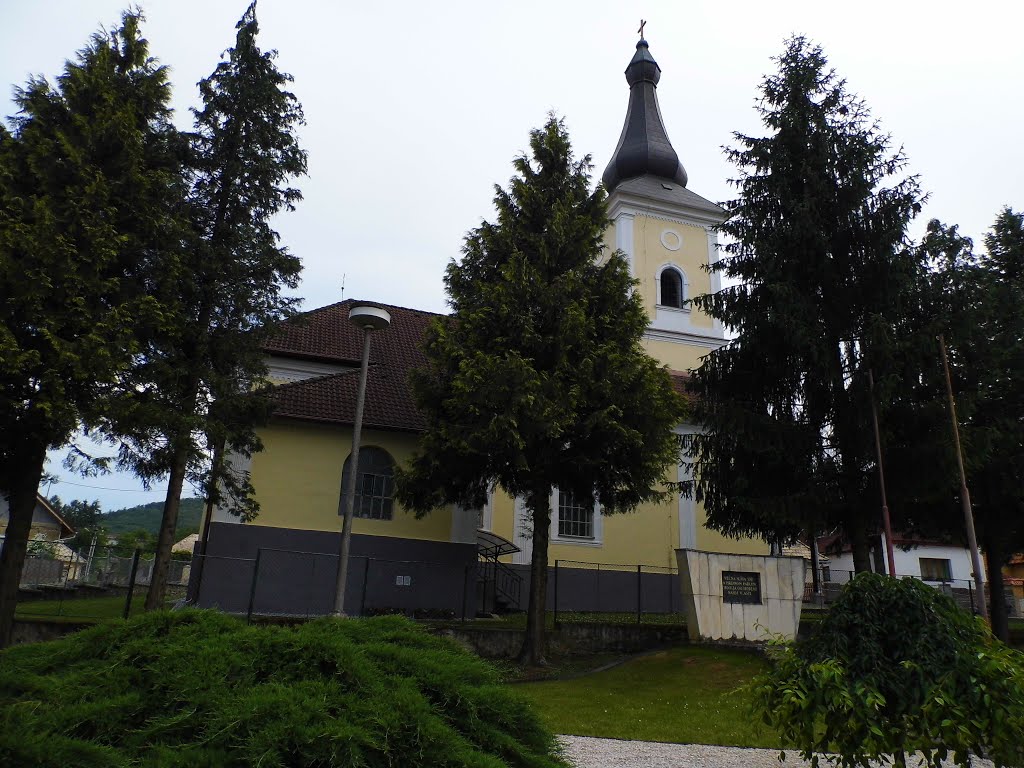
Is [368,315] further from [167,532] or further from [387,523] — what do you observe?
[387,523]

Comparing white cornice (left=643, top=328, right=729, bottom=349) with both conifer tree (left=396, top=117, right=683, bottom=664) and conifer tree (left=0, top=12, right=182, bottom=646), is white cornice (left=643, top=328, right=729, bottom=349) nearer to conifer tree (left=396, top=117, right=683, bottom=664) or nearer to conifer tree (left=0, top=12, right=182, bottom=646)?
conifer tree (left=396, top=117, right=683, bottom=664)

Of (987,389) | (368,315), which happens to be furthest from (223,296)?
(987,389)

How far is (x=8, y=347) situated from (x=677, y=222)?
25.2 m

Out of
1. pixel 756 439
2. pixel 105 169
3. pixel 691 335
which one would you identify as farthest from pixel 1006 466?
pixel 105 169

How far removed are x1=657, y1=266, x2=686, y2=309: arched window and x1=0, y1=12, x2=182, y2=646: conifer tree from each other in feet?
66.1

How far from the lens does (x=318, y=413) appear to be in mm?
19766

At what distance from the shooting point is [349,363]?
75.0ft

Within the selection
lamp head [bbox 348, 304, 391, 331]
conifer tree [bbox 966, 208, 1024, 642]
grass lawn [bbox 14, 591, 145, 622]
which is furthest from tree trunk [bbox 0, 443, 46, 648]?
conifer tree [bbox 966, 208, 1024, 642]

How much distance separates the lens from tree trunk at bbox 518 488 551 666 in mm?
14742

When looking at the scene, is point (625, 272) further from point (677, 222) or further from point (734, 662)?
point (677, 222)

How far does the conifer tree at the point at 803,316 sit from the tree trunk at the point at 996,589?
5055mm

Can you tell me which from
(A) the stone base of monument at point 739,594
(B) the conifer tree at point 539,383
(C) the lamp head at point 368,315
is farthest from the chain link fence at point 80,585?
(A) the stone base of monument at point 739,594

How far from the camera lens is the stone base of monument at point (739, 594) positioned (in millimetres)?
15539

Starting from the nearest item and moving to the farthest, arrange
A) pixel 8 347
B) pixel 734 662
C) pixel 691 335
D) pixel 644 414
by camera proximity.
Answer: pixel 8 347, pixel 734 662, pixel 644 414, pixel 691 335
